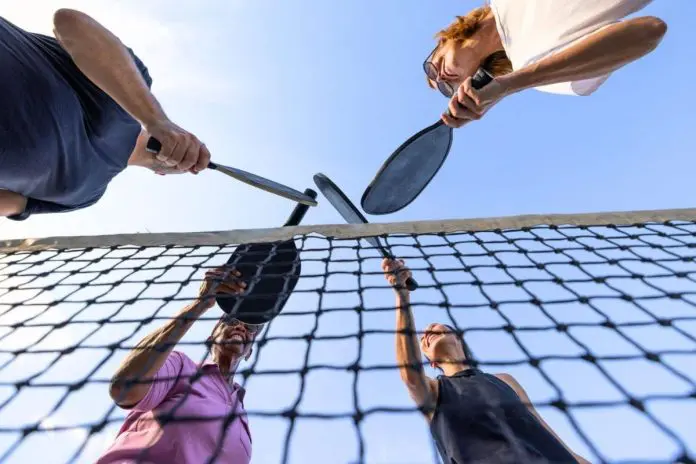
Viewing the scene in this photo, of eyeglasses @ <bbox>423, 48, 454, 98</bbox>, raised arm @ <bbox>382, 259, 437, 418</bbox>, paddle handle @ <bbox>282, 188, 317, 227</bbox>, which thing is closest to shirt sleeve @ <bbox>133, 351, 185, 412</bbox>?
raised arm @ <bbox>382, 259, 437, 418</bbox>

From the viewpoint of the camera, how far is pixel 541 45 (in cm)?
189

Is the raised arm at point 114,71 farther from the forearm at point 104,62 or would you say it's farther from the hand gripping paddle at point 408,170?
the hand gripping paddle at point 408,170

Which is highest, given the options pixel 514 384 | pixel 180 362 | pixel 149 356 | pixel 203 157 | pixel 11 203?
pixel 203 157

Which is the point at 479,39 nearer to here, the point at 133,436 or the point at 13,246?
the point at 133,436

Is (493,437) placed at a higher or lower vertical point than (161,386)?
lower

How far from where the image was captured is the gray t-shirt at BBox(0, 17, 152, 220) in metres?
1.57

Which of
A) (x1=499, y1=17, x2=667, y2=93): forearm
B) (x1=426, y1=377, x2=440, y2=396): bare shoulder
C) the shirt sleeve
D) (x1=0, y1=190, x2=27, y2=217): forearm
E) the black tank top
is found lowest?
(x1=426, y1=377, x2=440, y2=396): bare shoulder

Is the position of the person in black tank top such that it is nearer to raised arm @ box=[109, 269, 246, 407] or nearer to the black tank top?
the black tank top

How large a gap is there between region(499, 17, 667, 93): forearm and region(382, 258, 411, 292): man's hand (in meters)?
0.96

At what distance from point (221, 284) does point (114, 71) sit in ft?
3.30

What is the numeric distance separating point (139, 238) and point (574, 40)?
2175mm

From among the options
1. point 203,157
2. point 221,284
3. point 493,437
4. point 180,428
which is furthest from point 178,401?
point 493,437

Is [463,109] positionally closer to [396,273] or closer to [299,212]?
[396,273]

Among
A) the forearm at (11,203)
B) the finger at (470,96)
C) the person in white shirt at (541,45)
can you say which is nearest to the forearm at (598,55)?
the person in white shirt at (541,45)
